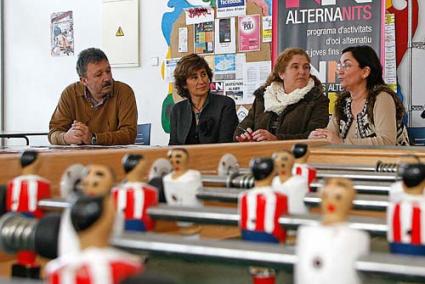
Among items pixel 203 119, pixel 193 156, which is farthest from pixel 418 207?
pixel 203 119

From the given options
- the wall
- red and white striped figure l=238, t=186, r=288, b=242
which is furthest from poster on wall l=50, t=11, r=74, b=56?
red and white striped figure l=238, t=186, r=288, b=242

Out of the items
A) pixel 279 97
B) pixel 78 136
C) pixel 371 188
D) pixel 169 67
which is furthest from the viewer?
pixel 169 67

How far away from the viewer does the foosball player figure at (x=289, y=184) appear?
84 centimetres

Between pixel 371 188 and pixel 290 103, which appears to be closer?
pixel 371 188

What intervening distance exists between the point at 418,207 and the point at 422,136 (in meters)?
3.95

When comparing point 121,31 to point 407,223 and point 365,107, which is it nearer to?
point 365,107

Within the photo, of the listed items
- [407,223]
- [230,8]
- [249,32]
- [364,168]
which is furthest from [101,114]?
[407,223]

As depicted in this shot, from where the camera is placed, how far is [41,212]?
79 centimetres

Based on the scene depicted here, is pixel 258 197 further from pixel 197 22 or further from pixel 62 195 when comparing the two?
pixel 197 22

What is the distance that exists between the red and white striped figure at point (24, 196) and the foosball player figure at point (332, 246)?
1.14 feet

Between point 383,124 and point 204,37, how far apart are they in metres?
2.75

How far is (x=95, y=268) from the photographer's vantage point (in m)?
0.43

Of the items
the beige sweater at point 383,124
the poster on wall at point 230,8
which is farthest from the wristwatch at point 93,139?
the poster on wall at point 230,8

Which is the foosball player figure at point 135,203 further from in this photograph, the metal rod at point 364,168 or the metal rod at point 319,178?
the metal rod at point 364,168
